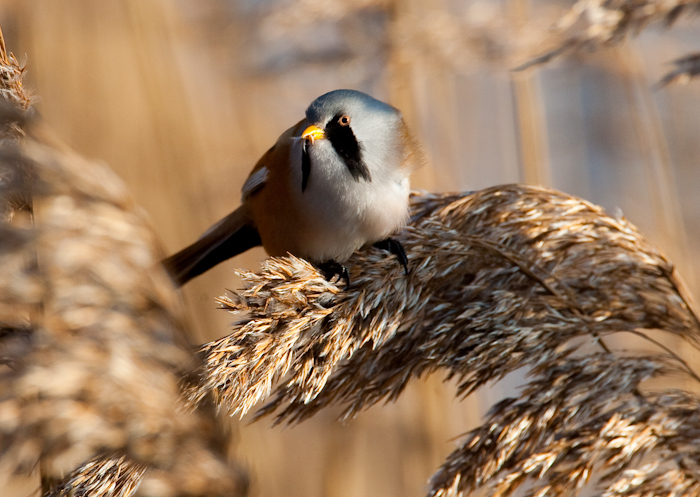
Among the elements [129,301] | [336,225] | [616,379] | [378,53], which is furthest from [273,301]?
[378,53]

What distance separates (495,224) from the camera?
157cm

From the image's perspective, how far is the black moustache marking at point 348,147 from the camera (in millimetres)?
1631

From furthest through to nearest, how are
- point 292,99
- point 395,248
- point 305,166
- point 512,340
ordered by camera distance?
point 292,99, point 305,166, point 395,248, point 512,340

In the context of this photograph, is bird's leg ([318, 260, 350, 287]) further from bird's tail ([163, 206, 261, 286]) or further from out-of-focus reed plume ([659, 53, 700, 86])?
out-of-focus reed plume ([659, 53, 700, 86])

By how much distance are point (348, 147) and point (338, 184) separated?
11cm

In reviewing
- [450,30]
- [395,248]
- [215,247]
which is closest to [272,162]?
[215,247]

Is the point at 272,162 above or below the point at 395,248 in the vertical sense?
above

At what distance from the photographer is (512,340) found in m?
1.34

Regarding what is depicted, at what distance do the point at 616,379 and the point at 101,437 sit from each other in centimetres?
108

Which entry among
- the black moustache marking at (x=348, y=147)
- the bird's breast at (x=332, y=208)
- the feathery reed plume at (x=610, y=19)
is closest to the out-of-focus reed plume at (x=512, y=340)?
the bird's breast at (x=332, y=208)

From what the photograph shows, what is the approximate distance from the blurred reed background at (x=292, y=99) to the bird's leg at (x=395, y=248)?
67 centimetres

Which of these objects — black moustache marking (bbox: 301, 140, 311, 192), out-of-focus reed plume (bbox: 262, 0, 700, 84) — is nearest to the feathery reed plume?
out-of-focus reed plume (bbox: 262, 0, 700, 84)

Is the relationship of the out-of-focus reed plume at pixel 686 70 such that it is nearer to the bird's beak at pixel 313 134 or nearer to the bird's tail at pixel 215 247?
the bird's beak at pixel 313 134

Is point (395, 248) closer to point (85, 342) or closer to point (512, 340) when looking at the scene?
point (512, 340)
